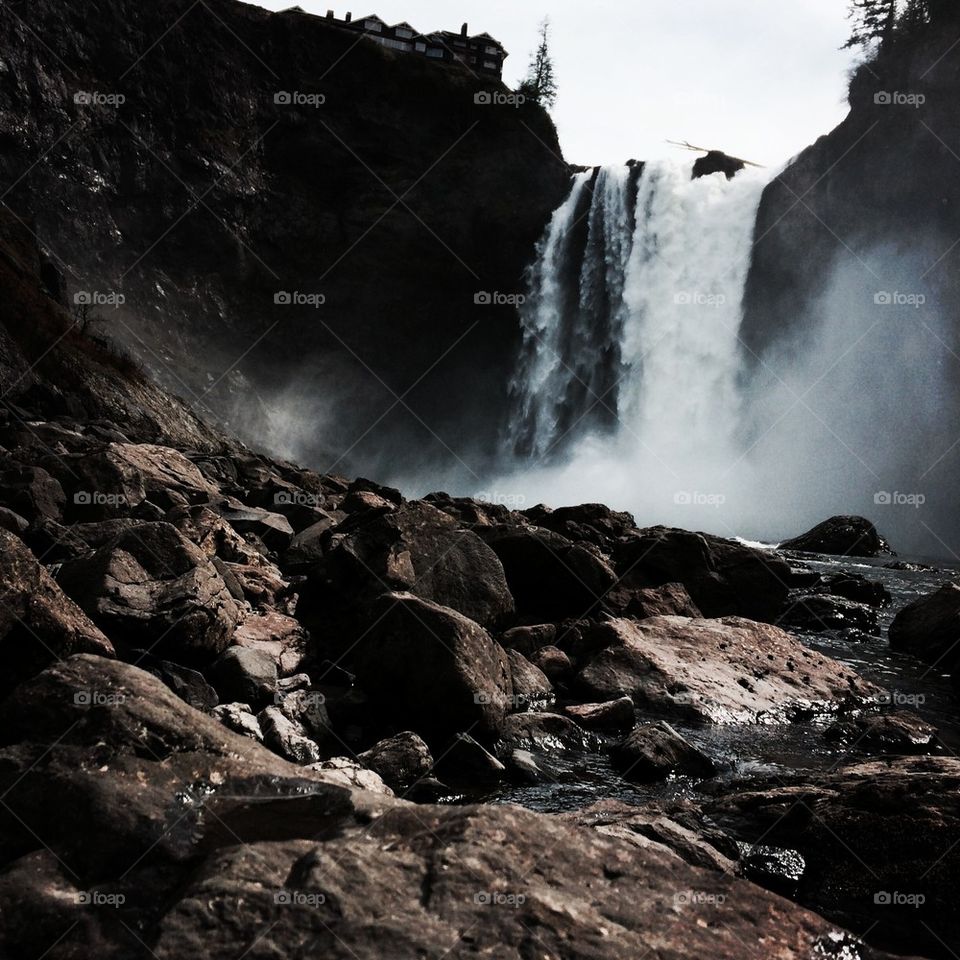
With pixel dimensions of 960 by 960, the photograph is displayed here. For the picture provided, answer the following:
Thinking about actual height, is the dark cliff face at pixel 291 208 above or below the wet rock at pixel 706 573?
above

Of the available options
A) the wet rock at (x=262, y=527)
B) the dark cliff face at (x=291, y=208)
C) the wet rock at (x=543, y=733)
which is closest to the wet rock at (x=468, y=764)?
the wet rock at (x=543, y=733)

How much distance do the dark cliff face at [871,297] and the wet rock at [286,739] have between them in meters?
33.7

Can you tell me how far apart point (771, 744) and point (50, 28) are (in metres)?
39.6

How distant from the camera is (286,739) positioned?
5414 mm

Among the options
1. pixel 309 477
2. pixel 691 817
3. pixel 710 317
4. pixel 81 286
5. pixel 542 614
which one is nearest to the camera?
pixel 691 817

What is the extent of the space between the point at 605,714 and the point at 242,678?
3176mm

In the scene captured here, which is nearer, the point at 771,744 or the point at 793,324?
the point at 771,744

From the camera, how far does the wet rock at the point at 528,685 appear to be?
7496 mm

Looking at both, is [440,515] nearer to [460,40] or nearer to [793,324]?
[793,324]

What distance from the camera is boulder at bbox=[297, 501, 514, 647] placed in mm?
8312

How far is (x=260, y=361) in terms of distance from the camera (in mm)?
38000

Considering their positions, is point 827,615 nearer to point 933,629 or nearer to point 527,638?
point 933,629

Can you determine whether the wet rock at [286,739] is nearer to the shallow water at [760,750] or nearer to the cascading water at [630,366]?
the shallow water at [760,750]

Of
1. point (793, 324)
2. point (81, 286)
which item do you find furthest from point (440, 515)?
point (793, 324)
